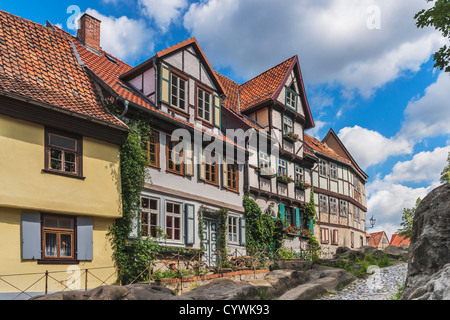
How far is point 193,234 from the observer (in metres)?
18.8

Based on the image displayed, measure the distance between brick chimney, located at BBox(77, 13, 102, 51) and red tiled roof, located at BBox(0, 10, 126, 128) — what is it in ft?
8.11

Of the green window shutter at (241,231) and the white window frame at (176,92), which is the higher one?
the white window frame at (176,92)

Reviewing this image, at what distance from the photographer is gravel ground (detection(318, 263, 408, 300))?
13.7 m

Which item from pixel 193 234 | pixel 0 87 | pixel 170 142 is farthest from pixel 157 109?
pixel 0 87

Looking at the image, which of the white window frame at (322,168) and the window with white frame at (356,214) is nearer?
the white window frame at (322,168)

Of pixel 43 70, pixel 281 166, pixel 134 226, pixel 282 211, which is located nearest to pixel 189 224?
pixel 134 226

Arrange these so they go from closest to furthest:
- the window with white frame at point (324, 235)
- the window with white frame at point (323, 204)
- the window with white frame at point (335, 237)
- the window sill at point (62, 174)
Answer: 1. the window sill at point (62, 174)
2. the window with white frame at point (324, 235)
3. the window with white frame at point (323, 204)
4. the window with white frame at point (335, 237)

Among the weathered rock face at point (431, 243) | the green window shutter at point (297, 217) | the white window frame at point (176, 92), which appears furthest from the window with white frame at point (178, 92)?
the weathered rock face at point (431, 243)

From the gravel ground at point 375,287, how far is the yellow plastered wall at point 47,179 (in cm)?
741

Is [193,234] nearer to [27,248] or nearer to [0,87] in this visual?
[27,248]

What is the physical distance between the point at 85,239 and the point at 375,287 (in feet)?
30.7

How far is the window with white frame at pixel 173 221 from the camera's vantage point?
706 inches

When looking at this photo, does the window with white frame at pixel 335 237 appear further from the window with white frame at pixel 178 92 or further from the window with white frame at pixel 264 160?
the window with white frame at pixel 178 92

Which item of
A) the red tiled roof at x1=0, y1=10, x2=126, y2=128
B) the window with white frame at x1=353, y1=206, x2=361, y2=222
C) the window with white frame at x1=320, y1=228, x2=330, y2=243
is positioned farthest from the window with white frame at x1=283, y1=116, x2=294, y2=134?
the window with white frame at x1=353, y1=206, x2=361, y2=222
